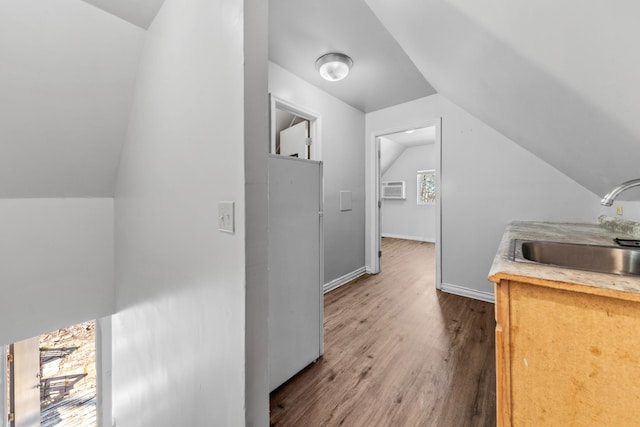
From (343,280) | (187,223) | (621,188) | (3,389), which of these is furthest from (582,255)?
(3,389)

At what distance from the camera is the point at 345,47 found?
2.09 meters

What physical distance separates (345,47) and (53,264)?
290 cm

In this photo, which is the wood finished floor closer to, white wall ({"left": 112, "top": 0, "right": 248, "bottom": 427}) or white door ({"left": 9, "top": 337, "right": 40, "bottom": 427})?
white wall ({"left": 112, "top": 0, "right": 248, "bottom": 427})

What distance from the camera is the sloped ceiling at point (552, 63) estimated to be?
640mm

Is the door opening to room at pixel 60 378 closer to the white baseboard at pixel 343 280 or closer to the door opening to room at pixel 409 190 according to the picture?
the white baseboard at pixel 343 280

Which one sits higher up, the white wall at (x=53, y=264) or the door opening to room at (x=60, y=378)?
the white wall at (x=53, y=264)

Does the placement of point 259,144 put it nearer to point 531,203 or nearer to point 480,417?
point 480,417

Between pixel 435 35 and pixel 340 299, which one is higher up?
pixel 435 35

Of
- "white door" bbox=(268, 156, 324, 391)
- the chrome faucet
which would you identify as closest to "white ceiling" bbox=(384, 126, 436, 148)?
"white door" bbox=(268, 156, 324, 391)

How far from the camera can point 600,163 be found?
1.34 metres

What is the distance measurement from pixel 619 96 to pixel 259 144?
1.18 m

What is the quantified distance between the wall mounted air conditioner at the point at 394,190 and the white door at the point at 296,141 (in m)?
4.28

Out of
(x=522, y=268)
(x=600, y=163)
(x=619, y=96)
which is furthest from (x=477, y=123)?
(x=522, y=268)

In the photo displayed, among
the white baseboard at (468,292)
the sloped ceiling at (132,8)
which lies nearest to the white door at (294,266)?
the sloped ceiling at (132,8)
